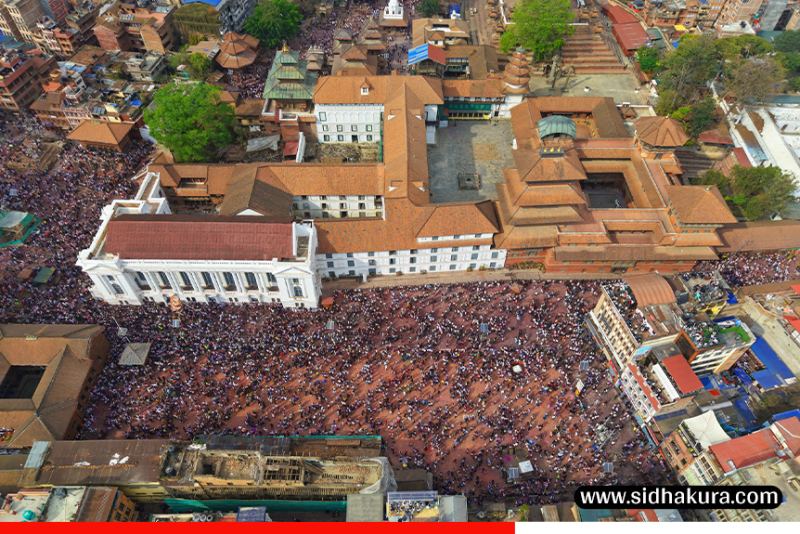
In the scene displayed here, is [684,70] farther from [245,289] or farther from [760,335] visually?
[245,289]

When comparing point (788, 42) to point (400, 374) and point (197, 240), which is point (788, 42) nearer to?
point (400, 374)

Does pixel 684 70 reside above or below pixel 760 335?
above

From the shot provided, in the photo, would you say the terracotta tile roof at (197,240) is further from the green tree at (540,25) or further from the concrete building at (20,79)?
the green tree at (540,25)

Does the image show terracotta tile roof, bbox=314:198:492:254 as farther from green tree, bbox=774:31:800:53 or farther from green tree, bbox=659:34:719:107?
green tree, bbox=774:31:800:53

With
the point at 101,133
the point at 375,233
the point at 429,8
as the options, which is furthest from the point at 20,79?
the point at 429,8

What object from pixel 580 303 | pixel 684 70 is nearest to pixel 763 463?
pixel 580 303

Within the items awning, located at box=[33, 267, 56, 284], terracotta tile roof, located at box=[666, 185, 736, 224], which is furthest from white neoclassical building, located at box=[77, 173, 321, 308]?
terracotta tile roof, located at box=[666, 185, 736, 224]
